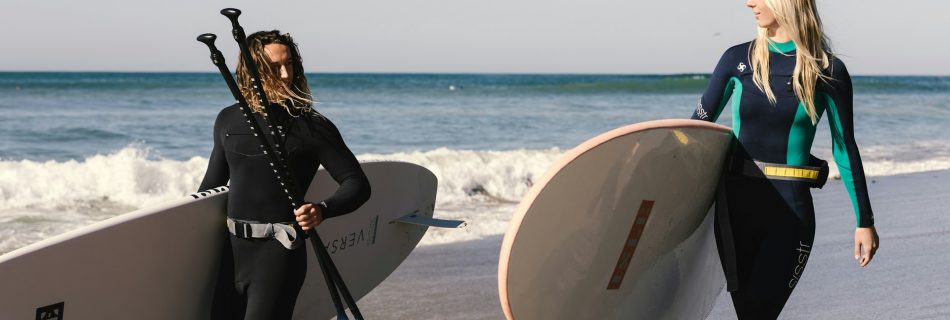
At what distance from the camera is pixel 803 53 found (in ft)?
8.81

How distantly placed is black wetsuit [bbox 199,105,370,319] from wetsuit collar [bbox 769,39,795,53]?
3.82 feet

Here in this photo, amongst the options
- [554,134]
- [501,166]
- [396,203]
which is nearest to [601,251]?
[396,203]

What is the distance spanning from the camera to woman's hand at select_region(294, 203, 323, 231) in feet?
8.05

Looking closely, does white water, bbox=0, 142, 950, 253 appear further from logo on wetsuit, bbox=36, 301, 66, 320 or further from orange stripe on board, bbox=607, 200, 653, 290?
logo on wetsuit, bbox=36, 301, 66, 320

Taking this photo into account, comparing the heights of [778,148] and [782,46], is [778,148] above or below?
below

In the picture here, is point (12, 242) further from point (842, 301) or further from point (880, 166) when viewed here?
point (880, 166)

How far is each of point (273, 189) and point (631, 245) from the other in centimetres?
109

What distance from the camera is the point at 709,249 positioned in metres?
3.20

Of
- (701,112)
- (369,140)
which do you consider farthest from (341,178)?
(369,140)

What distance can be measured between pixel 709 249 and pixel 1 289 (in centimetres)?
A: 203

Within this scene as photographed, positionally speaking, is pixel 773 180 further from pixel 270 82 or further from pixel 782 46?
pixel 270 82

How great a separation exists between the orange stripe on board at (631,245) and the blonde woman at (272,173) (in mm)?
849

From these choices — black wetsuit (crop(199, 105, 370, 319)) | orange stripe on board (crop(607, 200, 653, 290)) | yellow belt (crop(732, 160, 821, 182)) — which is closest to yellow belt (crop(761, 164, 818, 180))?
yellow belt (crop(732, 160, 821, 182))

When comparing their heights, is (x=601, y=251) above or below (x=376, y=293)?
above
